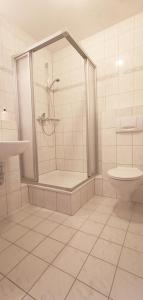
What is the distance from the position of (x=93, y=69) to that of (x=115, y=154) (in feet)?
4.12

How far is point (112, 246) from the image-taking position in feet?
3.75

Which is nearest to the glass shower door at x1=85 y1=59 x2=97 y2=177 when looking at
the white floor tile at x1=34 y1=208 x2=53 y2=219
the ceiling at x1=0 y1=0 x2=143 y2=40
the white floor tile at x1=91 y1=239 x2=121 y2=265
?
the ceiling at x1=0 y1=0 x2=143 y2=40

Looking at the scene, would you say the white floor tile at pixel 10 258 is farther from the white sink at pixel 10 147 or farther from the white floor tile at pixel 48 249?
A: the white sink at pixel 10 147

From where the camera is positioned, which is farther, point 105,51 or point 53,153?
point 53,153

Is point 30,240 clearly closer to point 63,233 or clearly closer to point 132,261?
point 63,233

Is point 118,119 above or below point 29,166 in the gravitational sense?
above

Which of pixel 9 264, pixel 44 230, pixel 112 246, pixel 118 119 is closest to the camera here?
pixel 9 264

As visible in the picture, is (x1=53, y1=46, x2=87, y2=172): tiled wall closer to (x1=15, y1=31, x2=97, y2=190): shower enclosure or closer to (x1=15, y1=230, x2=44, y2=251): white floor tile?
(x1=15, y1=31, x2=97, y2=190): shower enclosure

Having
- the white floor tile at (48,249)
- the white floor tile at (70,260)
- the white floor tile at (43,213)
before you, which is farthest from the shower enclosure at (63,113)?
the white floor tile at (70,260)

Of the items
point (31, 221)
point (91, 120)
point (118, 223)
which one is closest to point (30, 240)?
point (31, 221)

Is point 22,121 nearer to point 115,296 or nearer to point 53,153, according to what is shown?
point 53,153

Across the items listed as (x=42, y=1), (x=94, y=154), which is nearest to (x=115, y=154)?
(x=94, y=154)

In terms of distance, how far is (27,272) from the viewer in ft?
3.06

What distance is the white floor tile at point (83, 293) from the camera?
0.78 m
